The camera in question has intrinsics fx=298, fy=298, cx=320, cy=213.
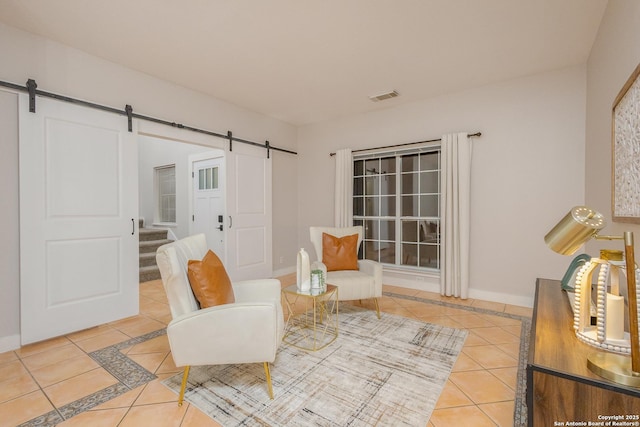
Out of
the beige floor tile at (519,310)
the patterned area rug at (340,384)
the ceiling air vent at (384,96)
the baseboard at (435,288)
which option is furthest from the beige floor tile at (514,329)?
the ceiling air vent at (384,96)

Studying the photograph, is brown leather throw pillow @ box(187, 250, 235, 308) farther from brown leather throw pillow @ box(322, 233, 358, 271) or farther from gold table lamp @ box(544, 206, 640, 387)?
gold table lamp @ box(544, 206, 640, 387)

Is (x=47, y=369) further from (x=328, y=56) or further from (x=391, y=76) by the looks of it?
(x=391, y=76)

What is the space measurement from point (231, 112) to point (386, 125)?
228 centimetres

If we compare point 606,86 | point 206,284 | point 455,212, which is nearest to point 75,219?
point 206,284

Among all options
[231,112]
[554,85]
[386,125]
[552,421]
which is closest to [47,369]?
[552,421]

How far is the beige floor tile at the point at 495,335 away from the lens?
2586 millimetres

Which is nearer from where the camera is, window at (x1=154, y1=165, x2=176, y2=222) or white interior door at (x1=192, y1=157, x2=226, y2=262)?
white interior door at (x1=192, y1=157, x2=226, y2=262)

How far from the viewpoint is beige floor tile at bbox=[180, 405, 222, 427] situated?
160 cm

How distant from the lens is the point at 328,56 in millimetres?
2977

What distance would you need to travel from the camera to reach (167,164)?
6.08m

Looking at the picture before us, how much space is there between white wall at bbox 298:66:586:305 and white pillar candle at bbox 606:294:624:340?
2.67 meters

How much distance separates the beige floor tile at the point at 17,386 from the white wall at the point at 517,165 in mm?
3998

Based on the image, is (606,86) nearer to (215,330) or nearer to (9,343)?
(215,330)

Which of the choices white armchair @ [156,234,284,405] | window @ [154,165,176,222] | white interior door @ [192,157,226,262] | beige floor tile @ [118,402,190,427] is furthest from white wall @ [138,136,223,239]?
beige floor tile @ [118,402,190,427]
